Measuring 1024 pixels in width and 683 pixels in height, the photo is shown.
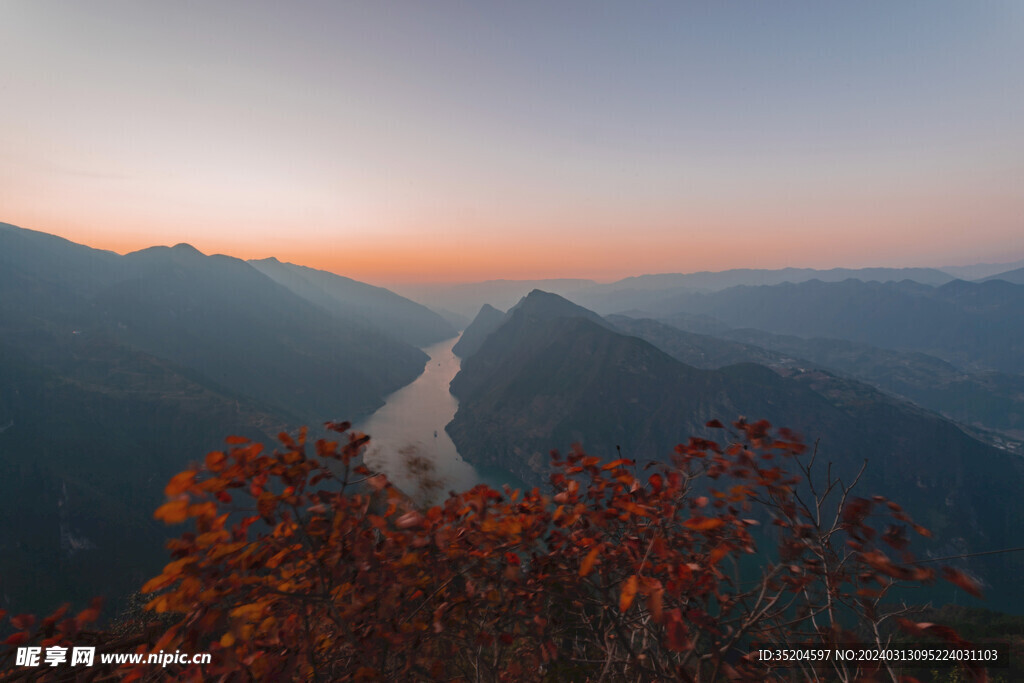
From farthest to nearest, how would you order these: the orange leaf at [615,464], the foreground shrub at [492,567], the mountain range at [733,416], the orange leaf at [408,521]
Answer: the mountain range at [733,416], the orange leaf at [615,464], the orange leaf at [408,521], the foreground shrub at [492,567]

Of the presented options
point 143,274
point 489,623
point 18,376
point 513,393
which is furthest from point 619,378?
point 143,274

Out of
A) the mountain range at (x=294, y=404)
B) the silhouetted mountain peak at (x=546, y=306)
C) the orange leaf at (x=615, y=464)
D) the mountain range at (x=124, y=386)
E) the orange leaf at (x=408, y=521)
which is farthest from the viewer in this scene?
the silhouetted mountain peak at (x=546, y=306)

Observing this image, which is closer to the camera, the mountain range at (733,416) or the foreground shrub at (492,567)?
the foreground shrub at (492,567)

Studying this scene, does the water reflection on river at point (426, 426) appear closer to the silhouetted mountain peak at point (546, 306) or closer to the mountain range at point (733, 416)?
the mountain range at point (733, 416)

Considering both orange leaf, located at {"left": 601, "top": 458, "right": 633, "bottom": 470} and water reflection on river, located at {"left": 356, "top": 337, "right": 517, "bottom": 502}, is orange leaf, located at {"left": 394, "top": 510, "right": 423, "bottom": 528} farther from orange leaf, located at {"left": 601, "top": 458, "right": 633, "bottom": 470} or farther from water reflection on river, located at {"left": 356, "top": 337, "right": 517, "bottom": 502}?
water reflection on river, located at {"left": 356, "top": 337, "right": 517, "bottom": 502}

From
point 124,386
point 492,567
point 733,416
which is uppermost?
point 492,567

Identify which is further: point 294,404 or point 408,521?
point 294,404

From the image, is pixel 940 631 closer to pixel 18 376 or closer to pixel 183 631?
pixel 183 631

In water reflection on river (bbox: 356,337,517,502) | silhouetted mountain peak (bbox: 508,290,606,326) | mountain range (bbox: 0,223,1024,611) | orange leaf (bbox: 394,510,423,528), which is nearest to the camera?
orange leaf (bbox: 394,510,423,528)

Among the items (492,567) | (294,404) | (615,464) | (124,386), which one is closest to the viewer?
(615,464)

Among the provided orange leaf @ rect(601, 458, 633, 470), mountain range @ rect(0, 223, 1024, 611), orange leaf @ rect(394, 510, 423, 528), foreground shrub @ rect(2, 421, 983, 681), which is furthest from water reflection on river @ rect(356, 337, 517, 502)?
orange leaf @ rect(394, 510, 423, 528)

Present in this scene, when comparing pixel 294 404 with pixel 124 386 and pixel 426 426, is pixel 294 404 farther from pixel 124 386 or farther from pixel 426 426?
pixel 426 426

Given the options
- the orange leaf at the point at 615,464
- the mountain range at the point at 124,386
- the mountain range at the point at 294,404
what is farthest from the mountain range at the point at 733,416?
the orange leaf at the point at 615,464

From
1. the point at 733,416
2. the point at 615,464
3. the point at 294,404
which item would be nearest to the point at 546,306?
the point at 733,416
